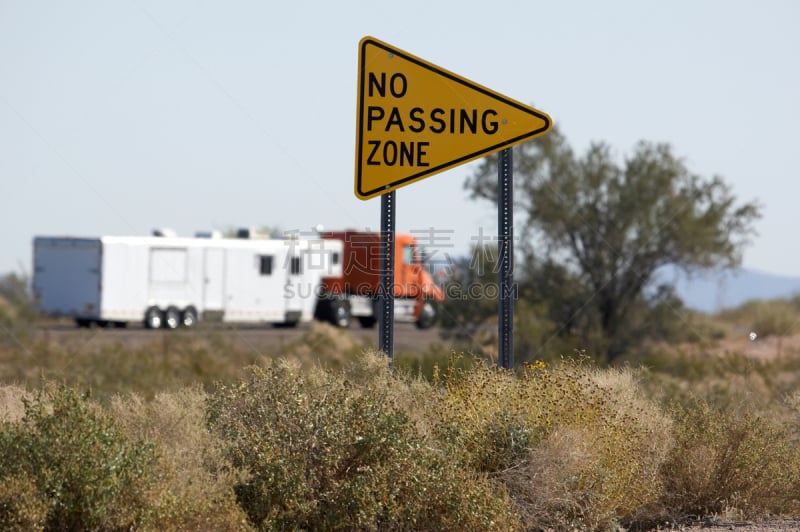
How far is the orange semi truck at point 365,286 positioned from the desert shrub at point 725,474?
76.8ft

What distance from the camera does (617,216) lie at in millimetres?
23156

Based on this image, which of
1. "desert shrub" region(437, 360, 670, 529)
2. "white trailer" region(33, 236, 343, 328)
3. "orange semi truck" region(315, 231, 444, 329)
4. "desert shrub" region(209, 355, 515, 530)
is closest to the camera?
"desert shrub" region(209, 355, 515, 530)

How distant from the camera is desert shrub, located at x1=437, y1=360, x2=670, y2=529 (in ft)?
22.0

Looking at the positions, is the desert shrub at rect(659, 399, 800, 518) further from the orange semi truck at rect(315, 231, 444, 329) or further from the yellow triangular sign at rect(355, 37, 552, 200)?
the orange semi truck at rect(315, 231, 444, 329)

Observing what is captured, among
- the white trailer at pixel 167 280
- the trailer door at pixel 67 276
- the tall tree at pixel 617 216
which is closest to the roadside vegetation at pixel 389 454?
the tall tree at pixel 617 216

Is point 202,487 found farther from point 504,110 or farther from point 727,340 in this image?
point 727,340

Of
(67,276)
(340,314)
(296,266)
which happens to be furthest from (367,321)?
(67,276)

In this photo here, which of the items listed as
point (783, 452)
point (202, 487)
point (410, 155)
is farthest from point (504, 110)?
point (202, 487)

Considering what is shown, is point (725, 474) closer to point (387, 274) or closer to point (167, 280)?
point (387, 274)

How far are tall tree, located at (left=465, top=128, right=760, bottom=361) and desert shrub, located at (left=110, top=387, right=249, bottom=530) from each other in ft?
52.9

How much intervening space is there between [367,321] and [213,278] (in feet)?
21.0

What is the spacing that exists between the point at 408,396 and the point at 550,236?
52.7ft

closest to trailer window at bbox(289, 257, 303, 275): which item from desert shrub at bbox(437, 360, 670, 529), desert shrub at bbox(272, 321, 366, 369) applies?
desert shrub at bbox(272, 321, 366, 369)

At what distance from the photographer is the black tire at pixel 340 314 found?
3347 cm
